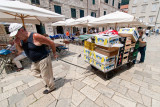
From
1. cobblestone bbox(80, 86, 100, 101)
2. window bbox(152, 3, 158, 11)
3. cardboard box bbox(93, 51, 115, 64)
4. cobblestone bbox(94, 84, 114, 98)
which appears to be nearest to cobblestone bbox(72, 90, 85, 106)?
cobblestone bbox(80, 86, 100, 101)

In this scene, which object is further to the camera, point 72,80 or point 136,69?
point 136,69

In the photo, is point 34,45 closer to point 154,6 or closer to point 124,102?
point 124,102

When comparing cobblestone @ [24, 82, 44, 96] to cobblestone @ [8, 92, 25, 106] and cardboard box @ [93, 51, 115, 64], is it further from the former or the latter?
cardboard box @ [93, 51, 115, 64]

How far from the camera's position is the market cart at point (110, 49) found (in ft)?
7.70

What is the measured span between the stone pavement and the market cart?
58cm

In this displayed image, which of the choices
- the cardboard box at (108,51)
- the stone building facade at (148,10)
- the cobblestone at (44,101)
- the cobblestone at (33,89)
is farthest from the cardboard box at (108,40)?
the stone building facade at (148,10)

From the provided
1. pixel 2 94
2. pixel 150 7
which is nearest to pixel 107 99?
pixel 2 94

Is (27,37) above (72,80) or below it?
above

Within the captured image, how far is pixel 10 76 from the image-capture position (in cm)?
317

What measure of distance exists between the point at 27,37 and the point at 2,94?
203cm

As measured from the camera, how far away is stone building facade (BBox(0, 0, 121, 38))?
12.3 m

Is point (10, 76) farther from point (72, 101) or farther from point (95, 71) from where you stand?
point (95, 71)

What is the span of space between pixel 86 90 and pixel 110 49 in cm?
146

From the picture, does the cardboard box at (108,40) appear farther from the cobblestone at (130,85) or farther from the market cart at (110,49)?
the cobblestone at (130,85)
